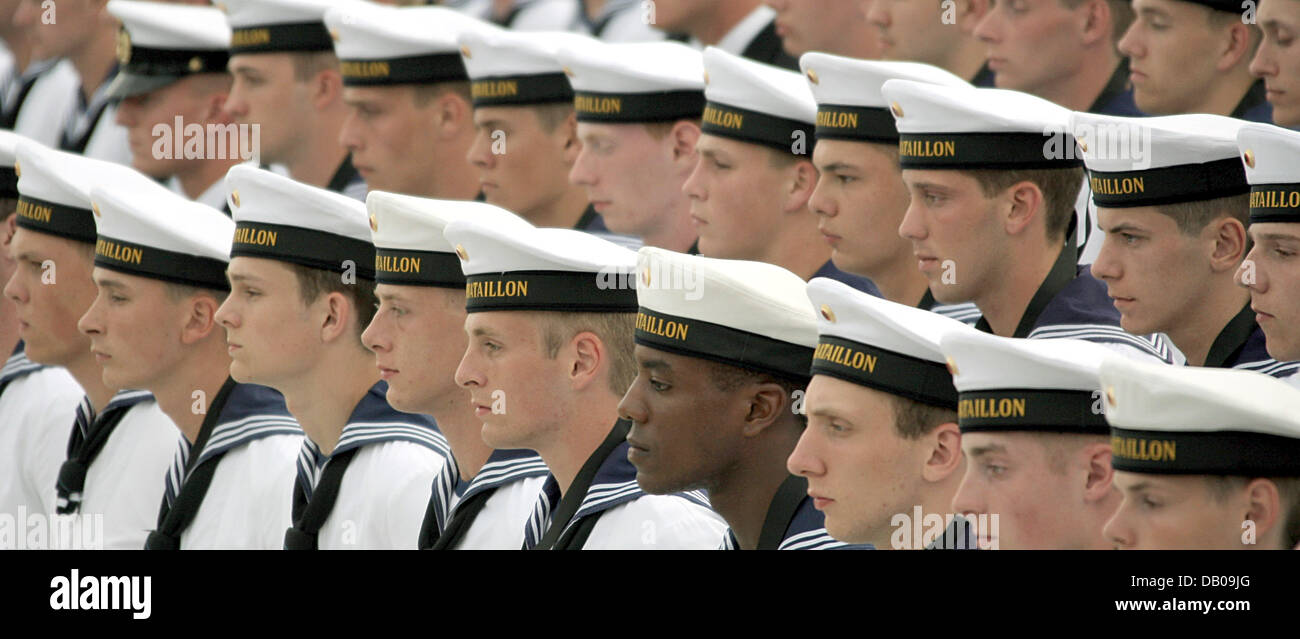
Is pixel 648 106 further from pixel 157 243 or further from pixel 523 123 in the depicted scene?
pixel 157 243

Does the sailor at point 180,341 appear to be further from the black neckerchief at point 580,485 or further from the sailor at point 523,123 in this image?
the black neckerchief at point 580,485

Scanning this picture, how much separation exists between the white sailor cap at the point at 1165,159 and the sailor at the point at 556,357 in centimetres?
128

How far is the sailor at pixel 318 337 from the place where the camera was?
6.34 m

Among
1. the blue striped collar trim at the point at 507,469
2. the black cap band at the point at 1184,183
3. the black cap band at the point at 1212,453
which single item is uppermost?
the black cap band at the point at 1184,183

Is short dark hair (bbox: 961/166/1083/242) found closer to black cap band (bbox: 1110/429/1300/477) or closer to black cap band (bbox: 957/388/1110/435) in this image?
black cap band (bbox: 957/388/1110/435)

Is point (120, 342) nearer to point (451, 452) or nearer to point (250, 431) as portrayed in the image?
point (250, 431)

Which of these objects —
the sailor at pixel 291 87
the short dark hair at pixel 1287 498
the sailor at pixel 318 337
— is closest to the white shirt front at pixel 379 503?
the sailor at pixel 318 337

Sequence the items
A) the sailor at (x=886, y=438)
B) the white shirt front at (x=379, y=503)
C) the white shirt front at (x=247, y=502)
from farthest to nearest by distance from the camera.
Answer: the white shirt front at (x=247, y=502)
the white shirt front at (x=379, y=503)
the sailor at (x=886, y=438)

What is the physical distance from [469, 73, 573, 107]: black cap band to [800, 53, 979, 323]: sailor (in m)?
1.75

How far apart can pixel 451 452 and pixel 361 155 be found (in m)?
2.56

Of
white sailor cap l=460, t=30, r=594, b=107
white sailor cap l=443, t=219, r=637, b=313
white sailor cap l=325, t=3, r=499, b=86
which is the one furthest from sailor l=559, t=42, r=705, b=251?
white sailor cap l=443, t=219, r=637, b=313

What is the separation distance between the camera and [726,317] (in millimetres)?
5234

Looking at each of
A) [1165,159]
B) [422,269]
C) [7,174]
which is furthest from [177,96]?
[1165,159]

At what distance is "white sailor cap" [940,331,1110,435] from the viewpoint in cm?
451
